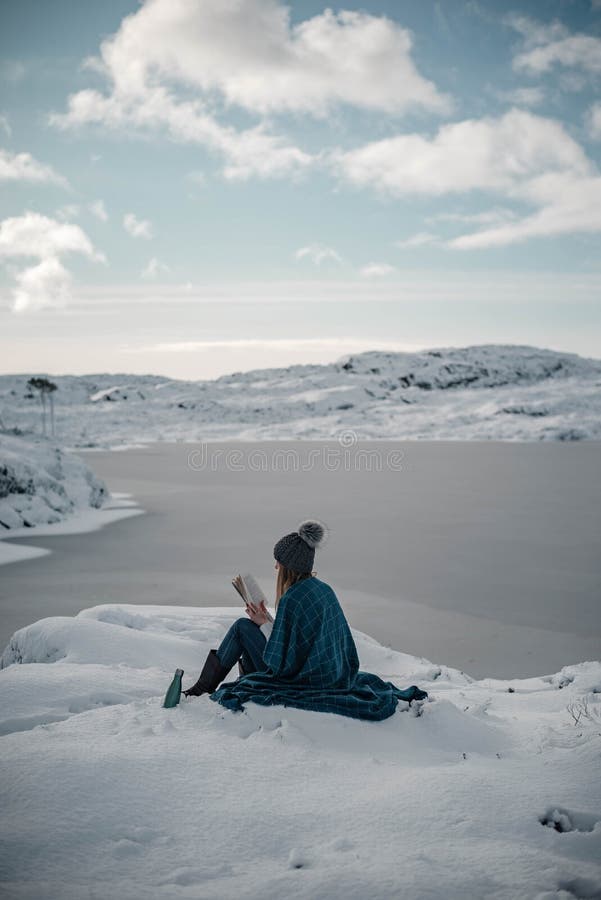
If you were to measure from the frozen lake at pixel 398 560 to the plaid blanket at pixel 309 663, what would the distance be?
0.39m

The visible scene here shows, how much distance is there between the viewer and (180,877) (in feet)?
8.19

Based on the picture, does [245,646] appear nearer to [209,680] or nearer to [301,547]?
[209,680]

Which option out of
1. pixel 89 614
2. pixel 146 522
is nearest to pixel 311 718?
pixel 89 614

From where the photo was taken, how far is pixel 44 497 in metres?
14.7

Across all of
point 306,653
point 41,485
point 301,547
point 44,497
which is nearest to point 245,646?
point 306,653

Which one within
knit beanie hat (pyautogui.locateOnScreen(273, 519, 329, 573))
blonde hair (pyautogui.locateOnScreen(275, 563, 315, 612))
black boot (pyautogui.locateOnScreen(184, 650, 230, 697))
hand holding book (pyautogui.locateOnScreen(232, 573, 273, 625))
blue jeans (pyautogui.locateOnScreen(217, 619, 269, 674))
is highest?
knit beanie hat (pyautogui.locateOnScreen(273, 519, 329, 573))

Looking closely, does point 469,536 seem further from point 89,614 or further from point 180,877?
point 180,877

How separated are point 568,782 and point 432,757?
2.43 ft

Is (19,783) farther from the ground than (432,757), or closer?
farther from the ground

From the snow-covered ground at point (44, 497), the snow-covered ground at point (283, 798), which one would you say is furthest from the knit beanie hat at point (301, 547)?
the snow-covered ground at point (44, 497)

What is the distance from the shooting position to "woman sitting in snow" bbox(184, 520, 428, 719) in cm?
388

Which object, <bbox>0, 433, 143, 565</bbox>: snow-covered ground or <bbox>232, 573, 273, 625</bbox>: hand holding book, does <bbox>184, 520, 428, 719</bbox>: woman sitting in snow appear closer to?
<bbox>232, 573, 273, 625</bbox>: hand holding book

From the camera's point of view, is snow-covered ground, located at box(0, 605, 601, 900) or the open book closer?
snow-covered ground, located at box(0, 605, 601, 900)

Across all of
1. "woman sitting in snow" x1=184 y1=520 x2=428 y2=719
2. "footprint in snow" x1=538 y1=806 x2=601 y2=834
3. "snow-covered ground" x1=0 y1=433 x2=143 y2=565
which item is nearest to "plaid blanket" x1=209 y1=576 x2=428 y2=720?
"woman sitting in snow" x1=184 y1=520 x2=428 y2=719
